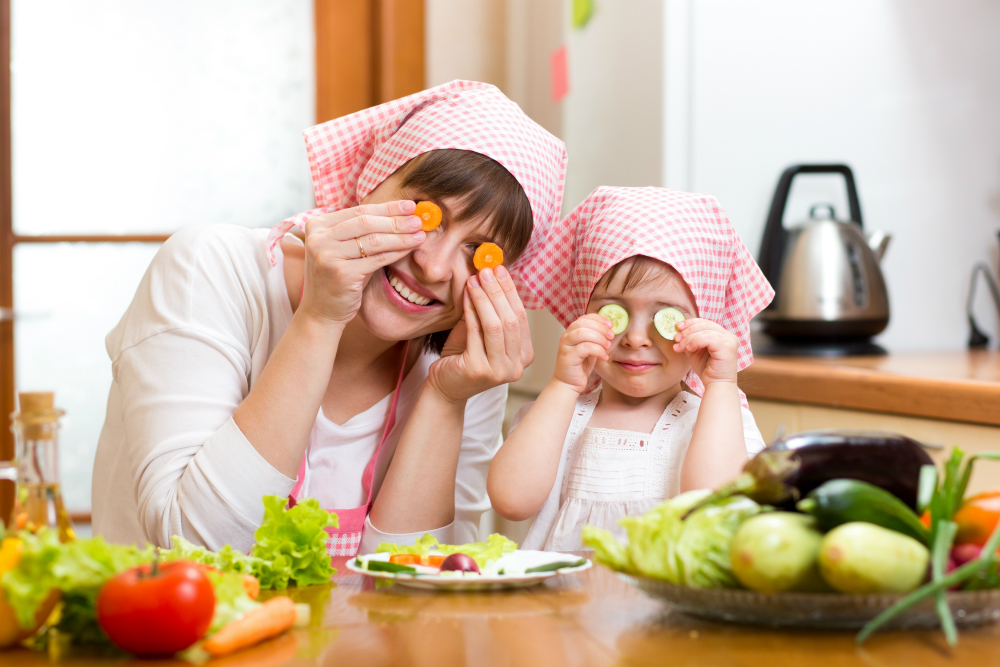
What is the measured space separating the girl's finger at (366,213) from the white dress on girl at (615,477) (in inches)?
16.3

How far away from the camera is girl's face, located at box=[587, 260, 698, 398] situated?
133 centimetres

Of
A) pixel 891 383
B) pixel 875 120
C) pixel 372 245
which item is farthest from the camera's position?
pixel 875 120

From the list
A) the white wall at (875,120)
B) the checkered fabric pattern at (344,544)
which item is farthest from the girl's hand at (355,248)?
the white wall at (875,120)

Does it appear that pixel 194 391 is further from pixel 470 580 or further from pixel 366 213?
pixel 470 580

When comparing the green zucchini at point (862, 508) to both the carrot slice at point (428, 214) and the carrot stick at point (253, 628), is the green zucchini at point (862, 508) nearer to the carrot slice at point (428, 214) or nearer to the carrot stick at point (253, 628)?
the carrot stick at point (253, 628)

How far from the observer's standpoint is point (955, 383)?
1587 millimetres

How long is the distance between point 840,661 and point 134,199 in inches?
112

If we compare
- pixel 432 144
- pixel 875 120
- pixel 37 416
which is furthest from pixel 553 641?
pixel 875 120

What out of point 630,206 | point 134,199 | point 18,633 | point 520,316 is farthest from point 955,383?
point 134,199

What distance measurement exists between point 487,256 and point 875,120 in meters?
1.60

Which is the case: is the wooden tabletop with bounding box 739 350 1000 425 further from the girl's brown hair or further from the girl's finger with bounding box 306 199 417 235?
the girl's finger with bounding box 306 199 417 235

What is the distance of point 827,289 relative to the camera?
2.16 metres

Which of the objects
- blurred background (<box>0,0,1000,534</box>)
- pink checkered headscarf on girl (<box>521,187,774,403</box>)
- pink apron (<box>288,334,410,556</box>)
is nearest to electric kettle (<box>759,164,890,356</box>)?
blurred background (<box>0,0,1000,534</box>)

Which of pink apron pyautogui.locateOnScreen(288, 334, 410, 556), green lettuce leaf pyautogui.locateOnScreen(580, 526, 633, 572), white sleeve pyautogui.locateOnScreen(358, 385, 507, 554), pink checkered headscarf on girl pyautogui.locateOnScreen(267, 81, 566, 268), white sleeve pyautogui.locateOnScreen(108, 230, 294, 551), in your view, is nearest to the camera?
green lettuce leaf pyautogui.locateOnScreen(580, 526, 633, 572)
